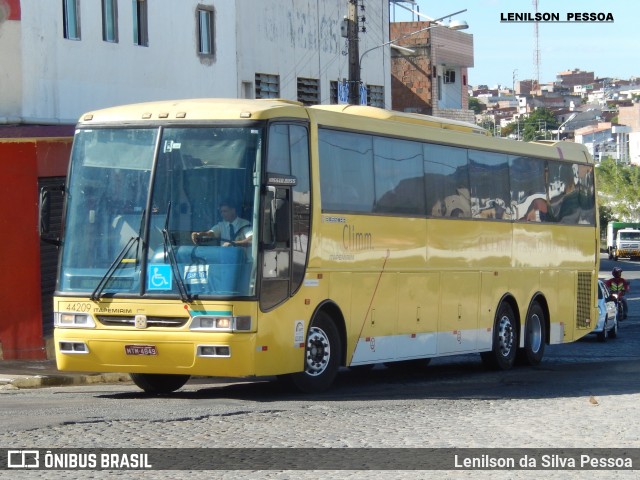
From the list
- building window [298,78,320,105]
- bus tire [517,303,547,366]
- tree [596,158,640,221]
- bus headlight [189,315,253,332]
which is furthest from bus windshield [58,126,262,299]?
tree [596,158,640,221]

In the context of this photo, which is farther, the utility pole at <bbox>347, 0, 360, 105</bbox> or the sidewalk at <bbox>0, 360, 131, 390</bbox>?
the utility pole at <bbox>347, 0, 360, 105</bbox>

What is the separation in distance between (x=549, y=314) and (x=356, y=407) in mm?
9985

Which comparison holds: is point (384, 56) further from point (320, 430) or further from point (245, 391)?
point (320, 430)

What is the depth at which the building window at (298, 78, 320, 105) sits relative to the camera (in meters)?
37.9

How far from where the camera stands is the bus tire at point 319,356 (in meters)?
15.1

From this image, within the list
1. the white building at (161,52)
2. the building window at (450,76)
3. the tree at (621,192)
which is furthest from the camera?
the tree at (621,192)

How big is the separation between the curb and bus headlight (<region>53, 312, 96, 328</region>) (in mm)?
3297

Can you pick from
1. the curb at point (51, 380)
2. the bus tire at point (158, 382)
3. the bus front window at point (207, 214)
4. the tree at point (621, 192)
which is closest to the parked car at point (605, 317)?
the curb at point (51, 380)

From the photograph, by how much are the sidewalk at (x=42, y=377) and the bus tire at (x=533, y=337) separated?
7.04 m

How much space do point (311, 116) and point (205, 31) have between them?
55.9 feet

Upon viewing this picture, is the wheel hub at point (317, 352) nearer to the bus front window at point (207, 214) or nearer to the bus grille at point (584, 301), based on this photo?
the bus front window at point (207, 214)

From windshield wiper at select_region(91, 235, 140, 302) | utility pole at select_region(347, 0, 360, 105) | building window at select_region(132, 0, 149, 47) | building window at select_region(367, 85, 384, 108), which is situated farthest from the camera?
building window at select_region(367, 85, 384, 108)

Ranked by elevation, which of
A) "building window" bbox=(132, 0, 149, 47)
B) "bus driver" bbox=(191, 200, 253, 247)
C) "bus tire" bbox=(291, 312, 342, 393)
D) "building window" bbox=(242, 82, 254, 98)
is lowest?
"bus tire" bbox=(291, 312, 342, 393)

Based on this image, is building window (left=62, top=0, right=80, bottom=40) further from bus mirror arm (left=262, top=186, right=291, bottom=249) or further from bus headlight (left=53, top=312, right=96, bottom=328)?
bus mirror arm (left=262, top=186, right=291, bottom=249)
